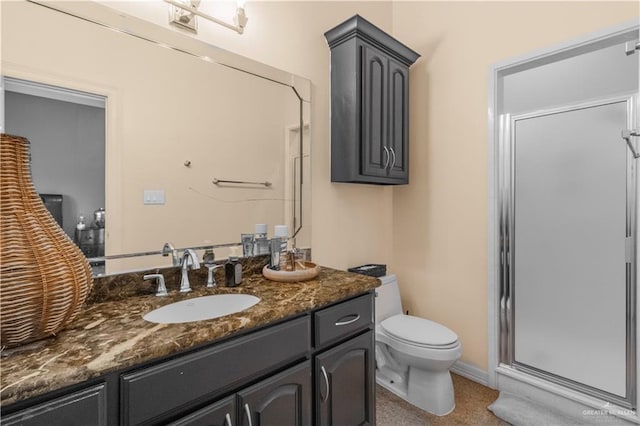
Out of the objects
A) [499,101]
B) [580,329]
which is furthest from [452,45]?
[580,329]

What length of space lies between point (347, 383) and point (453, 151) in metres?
1.70

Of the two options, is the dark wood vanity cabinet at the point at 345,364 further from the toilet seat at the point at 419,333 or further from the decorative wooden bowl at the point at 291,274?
the toilet seat at the point at 419,333

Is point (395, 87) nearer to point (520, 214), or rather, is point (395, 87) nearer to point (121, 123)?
point (520, 214)

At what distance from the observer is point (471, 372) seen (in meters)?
2.21

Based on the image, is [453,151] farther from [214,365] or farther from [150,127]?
[214,365]

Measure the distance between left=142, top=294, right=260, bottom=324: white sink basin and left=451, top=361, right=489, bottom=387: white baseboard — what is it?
1.75 meters

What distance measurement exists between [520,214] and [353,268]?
1216mm

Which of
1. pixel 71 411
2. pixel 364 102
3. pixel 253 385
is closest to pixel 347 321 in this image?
pixel 253 385

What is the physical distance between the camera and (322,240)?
2121mm

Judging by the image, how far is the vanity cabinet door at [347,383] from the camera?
4.19 feet

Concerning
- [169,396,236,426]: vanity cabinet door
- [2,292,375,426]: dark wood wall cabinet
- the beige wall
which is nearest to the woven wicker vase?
[2,292,375,426]: dark wood wall cabinet

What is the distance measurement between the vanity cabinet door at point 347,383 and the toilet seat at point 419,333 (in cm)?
45

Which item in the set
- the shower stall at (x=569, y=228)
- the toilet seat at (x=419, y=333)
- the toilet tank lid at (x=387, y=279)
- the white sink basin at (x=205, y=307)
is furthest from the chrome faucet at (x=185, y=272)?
the shower stall at (x=569, y=228)

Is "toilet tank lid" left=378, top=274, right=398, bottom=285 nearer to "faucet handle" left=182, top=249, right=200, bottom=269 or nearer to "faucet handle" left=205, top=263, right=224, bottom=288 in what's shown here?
"faucet handle" left=205, top=263, right=224, bottom=288
